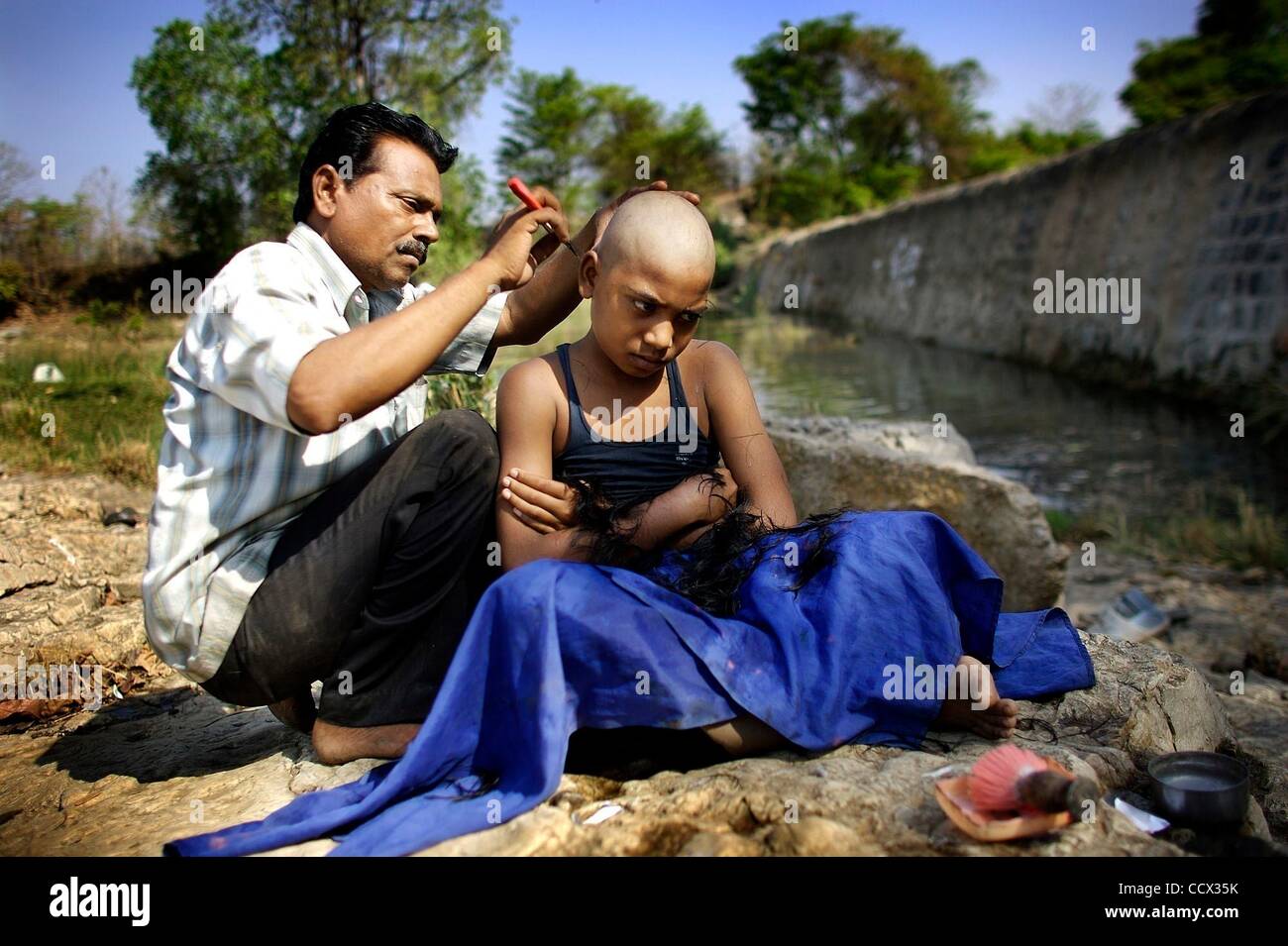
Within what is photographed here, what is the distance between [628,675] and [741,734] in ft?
1.01

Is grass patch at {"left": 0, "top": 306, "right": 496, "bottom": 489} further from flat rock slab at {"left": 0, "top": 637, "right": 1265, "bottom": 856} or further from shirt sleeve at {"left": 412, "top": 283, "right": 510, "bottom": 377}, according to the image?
flat rock slab at {"left": 0, "top": 637, "right": 1265, "bottom": 856}

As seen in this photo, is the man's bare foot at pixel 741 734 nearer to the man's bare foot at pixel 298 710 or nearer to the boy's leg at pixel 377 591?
the boy's leg at pixel 377 591

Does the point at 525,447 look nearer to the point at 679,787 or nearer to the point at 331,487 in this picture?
the point at 331,487

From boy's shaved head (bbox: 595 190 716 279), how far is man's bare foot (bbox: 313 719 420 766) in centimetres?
129

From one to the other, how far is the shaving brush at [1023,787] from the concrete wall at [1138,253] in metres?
7.54

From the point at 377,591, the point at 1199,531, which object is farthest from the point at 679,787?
the point at 1199,531

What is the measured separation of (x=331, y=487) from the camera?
7.98ft

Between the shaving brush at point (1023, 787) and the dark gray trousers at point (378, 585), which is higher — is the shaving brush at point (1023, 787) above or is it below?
below

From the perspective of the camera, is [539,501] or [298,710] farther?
[298,710]

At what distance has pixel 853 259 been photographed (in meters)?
21.0

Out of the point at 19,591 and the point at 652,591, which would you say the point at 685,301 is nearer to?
the point at 652,591

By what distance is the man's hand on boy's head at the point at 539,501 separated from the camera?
238 centimetres
